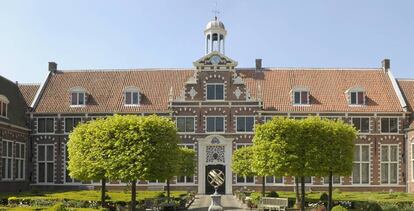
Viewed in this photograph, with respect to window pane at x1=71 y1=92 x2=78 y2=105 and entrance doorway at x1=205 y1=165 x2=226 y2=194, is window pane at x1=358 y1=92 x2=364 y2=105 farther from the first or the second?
window pane at x1=71 y1=92 x2=78 y2=105

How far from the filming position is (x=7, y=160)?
177ft

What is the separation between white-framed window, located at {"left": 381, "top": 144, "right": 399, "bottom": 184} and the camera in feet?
199

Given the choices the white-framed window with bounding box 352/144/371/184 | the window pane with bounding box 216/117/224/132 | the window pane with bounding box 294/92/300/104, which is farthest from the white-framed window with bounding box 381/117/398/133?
the window pane with bounding box 216/117/224/132

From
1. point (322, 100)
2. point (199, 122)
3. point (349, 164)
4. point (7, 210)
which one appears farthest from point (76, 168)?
point (322, 100)

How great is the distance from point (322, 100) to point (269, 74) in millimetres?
6481

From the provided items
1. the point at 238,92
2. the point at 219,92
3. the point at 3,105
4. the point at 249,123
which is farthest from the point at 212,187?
the point at 3,105

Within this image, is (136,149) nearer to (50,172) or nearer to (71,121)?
(71,121)

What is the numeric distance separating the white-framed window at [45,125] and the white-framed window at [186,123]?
1224 centimetres

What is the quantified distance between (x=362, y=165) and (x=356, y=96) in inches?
263

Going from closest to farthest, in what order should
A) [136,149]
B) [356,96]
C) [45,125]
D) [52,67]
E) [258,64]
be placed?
1. [136,149]
2. [356,96]
3. [45,125]
4. [258,64]
5. [52,67]

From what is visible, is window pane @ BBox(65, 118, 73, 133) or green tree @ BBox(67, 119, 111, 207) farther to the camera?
window pane @ BBox(65, 118, 73, 133)

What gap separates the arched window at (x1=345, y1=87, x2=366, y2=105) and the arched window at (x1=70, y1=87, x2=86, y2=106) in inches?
1016

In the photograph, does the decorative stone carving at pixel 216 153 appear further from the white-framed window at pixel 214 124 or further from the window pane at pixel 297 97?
the window pane at pixel 297 97

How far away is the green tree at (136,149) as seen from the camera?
32094 millimetres
